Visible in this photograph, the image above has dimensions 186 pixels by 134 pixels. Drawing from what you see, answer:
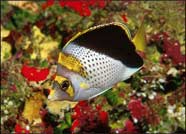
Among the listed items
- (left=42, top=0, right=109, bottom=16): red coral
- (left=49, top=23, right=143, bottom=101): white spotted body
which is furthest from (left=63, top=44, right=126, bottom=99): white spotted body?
(left=42, top=0, right=109, bottom=16): red coral

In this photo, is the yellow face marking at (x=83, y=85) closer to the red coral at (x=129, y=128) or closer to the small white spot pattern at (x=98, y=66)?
the small white spot pattern at (x=98, y=66)

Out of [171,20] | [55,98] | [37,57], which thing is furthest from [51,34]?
[55,98]

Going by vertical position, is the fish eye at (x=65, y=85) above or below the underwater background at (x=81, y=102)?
above

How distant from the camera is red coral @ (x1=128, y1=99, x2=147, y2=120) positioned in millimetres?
5250

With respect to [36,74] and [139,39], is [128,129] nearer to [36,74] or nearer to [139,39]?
[36,74]

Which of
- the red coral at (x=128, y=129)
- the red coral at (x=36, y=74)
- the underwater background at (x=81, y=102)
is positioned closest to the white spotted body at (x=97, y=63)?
the underwater background at (x=81, y=102)

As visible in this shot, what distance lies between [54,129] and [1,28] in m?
3.06

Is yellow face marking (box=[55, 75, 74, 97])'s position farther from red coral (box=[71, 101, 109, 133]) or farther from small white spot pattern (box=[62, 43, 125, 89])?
red coral (box=[71, 101, 109, 133])

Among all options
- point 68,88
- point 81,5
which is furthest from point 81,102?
point 68,88

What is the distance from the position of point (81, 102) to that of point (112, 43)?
286 cm

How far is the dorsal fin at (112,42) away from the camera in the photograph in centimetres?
227

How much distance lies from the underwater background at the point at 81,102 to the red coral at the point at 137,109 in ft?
0.04

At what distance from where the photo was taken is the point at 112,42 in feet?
7.86

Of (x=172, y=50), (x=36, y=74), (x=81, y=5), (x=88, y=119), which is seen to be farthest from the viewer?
(x=81, y=5)
